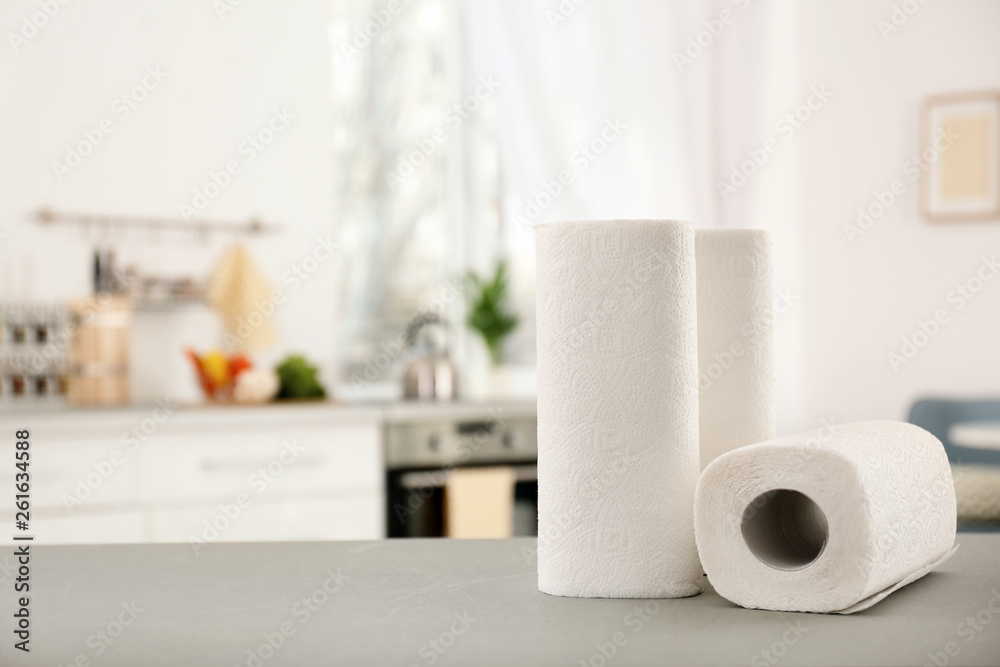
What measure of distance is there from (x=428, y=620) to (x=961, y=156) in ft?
10.7

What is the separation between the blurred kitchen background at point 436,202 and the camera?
2770 millimetres

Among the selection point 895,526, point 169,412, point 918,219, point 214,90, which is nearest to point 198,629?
point 895,526

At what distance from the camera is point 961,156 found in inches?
129

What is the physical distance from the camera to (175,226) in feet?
9.91

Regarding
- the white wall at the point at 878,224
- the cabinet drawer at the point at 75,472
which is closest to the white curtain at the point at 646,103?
the white wall at the point at 878,224

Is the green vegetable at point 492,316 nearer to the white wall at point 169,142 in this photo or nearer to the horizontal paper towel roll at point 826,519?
the white wall at point 169,142

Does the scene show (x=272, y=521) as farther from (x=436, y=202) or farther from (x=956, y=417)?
(x=956, y=417)

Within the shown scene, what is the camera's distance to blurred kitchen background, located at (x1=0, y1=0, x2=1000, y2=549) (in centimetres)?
277

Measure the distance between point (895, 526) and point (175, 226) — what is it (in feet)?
9.08

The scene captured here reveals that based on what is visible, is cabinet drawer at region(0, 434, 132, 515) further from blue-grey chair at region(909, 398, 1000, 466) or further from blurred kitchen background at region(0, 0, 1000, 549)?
blue-grey chair at region(909, 398, 1000, 466)

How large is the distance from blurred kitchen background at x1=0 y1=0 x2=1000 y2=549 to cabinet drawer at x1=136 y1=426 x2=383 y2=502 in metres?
0.01

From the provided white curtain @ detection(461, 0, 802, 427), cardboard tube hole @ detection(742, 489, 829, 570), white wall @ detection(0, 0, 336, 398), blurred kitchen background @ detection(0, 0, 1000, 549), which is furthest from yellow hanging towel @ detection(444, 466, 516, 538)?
cardboard tube hole @ detection(742, 489, 829, 570)

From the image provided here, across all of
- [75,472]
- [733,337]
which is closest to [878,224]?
[75,472]

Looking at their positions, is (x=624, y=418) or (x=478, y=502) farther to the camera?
(x=478, y=502)
